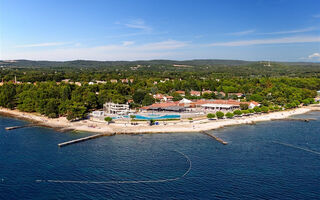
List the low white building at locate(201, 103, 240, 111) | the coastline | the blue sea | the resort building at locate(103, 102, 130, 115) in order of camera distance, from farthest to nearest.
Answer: the low white building at locate(201, 103, 240, 111)
the resort building at locate(103, 102, 130, 115)
the coastline
the blue sea

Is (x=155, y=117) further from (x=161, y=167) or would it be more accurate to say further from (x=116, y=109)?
(x=161, y=167)

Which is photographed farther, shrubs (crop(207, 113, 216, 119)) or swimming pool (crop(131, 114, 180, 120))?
shrubs (crop(207, 113, 216, 119))

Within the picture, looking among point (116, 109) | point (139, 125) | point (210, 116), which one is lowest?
point (139, 125)

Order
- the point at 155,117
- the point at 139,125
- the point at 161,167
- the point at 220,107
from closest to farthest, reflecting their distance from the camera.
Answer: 1. the point at 161,167
2. the point at 139,125
3. the point at 155,117
4. the point at 220,107

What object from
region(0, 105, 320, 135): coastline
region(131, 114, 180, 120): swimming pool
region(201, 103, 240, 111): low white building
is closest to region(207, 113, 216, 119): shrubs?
region(0, 105, 320, 135): coastline

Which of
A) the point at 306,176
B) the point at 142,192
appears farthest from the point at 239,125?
the point at 142,192

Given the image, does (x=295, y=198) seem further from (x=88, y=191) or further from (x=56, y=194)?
(x=56, y=194)

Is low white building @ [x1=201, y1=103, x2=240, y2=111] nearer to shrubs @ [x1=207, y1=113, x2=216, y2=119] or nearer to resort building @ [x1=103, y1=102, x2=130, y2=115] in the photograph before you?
shrubs @ [x1=207, y1=113, x2=216, y2=119]

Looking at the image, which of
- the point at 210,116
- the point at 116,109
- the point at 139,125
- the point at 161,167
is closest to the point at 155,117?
the point at 139,125
